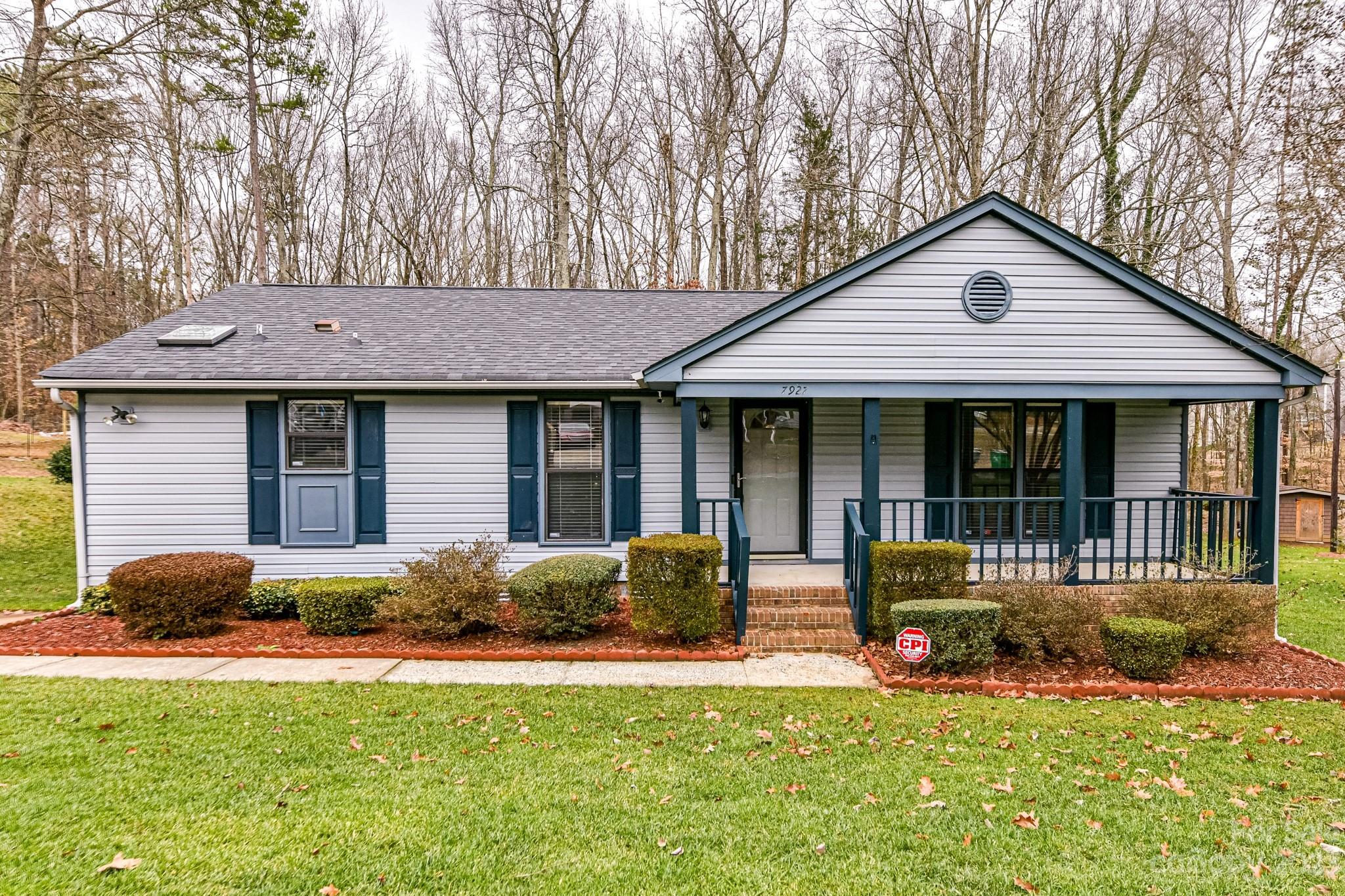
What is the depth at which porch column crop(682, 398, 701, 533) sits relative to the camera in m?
6.92

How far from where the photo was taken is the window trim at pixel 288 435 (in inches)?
312

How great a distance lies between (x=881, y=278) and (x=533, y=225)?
1879 cm

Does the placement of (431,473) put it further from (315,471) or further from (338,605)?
(338,605)

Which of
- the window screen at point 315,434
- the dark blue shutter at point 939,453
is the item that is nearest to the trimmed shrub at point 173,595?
the window screen at point 315,434

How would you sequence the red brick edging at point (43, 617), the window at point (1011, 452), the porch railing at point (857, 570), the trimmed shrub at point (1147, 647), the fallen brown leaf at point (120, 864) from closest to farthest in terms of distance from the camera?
1. the fallen brown leaf at point (120, 864)
2. the trimmed shrub at point (1147, 647)
3. the porch railing at point (857, 570)
4. the red brick edging at point (43, 617)
5. the window at point (1011, 452)

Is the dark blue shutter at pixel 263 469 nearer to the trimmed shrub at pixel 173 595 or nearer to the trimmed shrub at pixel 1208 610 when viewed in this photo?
the trimmed shrub at pixel 173 595

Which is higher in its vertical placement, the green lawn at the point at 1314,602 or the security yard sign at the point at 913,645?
the security yard sign at the point at 913,645

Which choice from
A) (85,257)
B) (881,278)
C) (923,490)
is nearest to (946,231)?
(881,278)

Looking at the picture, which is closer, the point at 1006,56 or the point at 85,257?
the point at 1006,56

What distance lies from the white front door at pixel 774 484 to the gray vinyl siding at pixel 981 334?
5.74 feet

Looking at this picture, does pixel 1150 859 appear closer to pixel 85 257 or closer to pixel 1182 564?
pixel 1182 564

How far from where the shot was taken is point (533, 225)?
2319 cm

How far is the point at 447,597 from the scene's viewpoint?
21.1 ft

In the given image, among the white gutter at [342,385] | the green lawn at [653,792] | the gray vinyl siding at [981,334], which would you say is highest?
the gray vinyl siding at [981,334]
